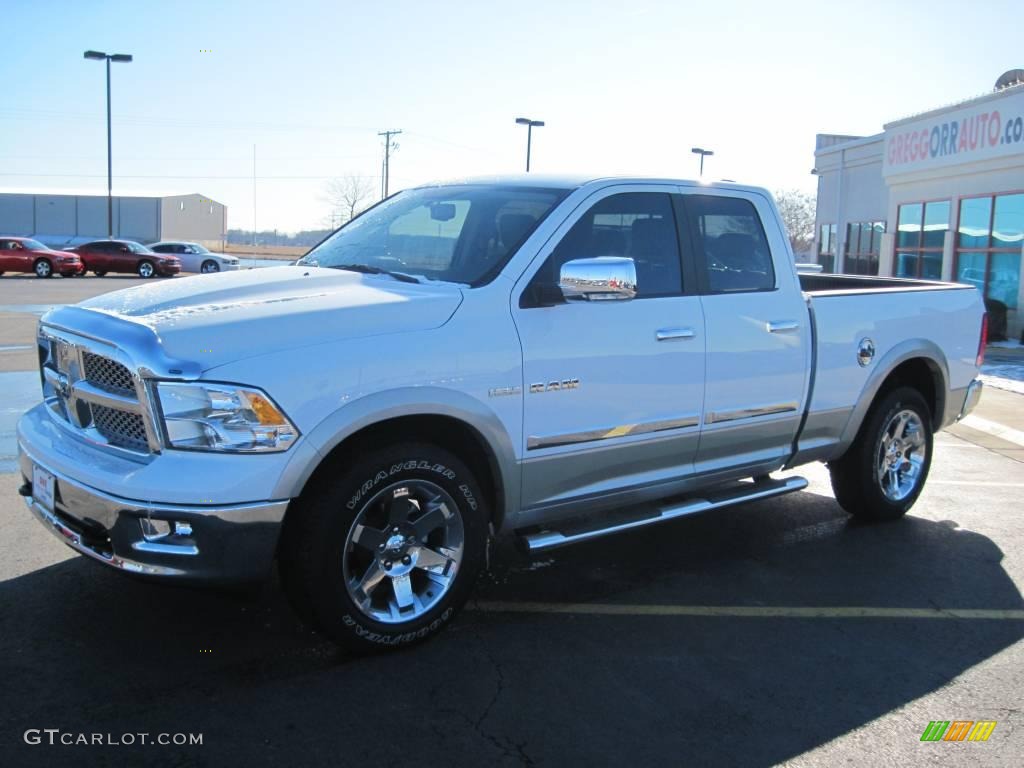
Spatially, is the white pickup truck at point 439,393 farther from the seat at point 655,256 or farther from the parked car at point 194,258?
the parked car at point 194,258

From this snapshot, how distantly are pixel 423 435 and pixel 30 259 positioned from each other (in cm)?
3698

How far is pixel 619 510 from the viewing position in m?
4.83

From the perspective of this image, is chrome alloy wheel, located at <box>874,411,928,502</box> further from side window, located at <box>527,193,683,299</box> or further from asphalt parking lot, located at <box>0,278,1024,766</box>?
side window, located at <box>527,193,683,299</box>

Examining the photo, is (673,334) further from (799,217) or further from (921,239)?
(799,217)

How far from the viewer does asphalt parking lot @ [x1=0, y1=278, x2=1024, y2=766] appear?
3.32 metres

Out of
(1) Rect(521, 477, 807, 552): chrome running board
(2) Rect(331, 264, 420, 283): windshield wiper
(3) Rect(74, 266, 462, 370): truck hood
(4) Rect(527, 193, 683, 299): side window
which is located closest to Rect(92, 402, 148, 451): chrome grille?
(3) Rect(74, 266, 462, 370): truck hood

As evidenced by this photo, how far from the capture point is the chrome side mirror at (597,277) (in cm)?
409

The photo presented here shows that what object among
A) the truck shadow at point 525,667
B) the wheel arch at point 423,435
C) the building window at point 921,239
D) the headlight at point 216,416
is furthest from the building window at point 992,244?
the headlight at point 216,416

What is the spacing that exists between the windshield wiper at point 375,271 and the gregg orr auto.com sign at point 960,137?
17.1 metres

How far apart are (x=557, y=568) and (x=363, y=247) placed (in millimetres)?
2024

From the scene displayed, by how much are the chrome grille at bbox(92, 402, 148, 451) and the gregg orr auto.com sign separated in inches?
→ 729

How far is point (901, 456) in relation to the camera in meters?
6.31

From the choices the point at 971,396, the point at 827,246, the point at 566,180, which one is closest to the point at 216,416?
the point at 566,180

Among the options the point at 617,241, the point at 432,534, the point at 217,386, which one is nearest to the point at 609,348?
the point at 617,241
